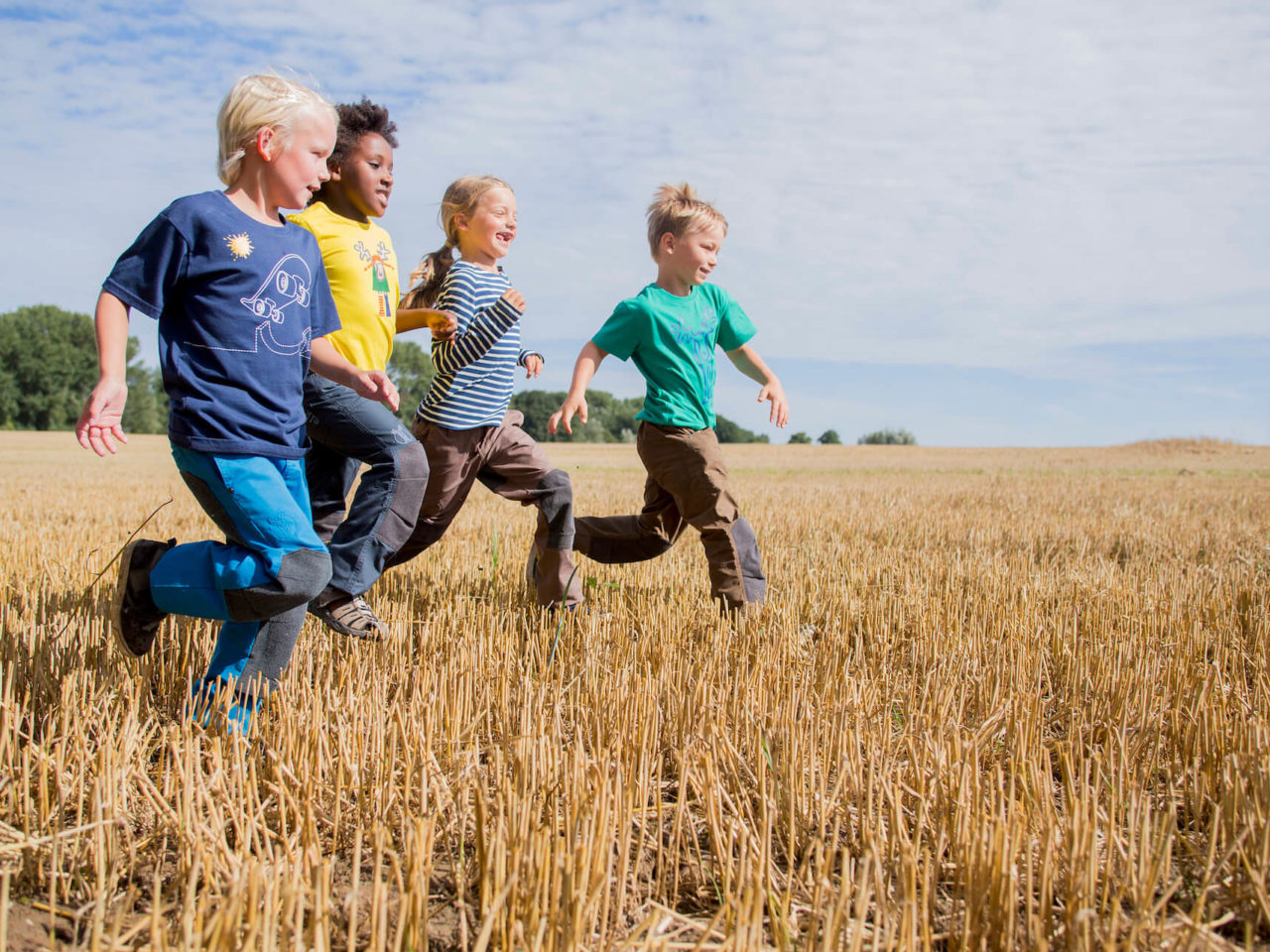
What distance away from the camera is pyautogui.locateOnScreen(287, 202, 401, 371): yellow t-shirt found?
3.23m

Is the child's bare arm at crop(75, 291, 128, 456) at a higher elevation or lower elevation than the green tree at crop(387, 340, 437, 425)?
lower

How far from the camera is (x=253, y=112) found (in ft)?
8.30

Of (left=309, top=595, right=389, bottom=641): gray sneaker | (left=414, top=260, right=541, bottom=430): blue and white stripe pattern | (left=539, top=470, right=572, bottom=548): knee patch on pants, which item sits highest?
(left=414, top=260, right=541, bottom=430): blue and white stripe pattern

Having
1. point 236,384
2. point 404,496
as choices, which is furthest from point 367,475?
point 236,384

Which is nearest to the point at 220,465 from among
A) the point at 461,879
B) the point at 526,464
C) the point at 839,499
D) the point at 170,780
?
the point at 170,780

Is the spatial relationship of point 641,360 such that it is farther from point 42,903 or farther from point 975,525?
point 975,525

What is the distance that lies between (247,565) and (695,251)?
2.44 m

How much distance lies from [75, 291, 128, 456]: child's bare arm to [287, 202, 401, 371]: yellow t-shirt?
33.3 inches

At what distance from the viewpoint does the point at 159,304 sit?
2373 millimetres

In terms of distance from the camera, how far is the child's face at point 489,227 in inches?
147

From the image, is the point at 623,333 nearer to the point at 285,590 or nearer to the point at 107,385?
the point at 285,590

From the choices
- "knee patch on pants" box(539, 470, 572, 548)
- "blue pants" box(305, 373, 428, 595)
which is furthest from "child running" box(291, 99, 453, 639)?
"knee patch on pants" box(539, 470, 572, 548)

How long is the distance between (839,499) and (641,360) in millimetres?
7194

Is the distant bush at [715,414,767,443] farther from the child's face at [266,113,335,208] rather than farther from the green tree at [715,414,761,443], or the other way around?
the child's face at [266,113,335,208]
